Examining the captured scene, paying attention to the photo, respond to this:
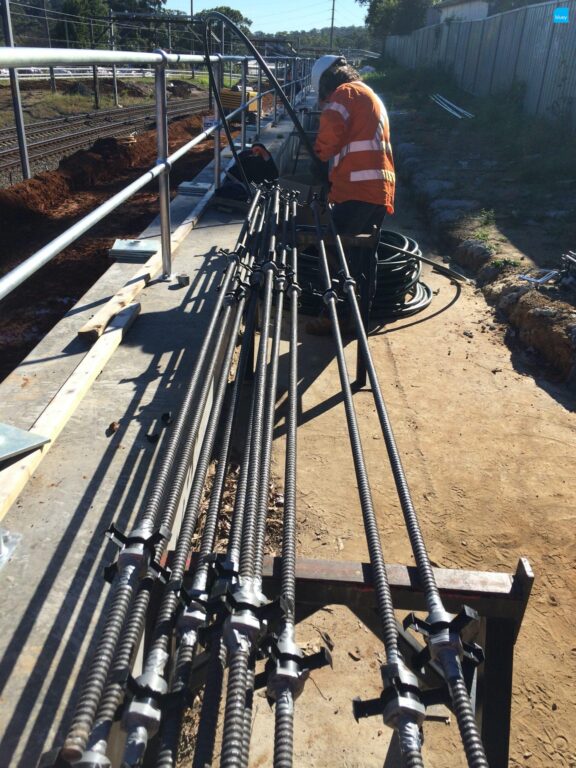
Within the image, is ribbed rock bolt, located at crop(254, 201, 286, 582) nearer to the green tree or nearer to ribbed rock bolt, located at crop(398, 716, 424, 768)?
ribbed rock bolt, located at crop(398, 716, 424, 768)

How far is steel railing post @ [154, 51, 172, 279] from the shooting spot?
4.02 meters

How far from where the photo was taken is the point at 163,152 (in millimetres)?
4324

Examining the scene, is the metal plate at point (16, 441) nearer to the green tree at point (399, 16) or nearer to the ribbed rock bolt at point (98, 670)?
the ribbed rock bolt at point (98, 670)

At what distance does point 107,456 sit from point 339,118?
3.28 m

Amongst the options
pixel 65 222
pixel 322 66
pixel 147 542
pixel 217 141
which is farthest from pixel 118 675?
pixel 65 222

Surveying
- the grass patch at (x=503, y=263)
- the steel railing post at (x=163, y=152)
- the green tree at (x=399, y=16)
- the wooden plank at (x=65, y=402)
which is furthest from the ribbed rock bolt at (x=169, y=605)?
the green tree at (x=399, y=16)

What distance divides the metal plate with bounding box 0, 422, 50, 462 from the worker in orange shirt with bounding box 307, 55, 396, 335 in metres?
3.24

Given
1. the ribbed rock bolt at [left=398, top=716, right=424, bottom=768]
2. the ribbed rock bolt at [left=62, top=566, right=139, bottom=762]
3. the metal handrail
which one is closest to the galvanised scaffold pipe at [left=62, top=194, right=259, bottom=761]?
the ribbed rock bolt at [left=62, top=566, right=139, bottom=762]

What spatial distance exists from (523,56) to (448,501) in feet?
59.4

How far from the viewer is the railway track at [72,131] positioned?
13.3m

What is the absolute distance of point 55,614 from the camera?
1.98m

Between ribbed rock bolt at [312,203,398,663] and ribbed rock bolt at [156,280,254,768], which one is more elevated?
ribbed rock bolt at [312,203,398,663]

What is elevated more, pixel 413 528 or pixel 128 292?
pixel 413 528

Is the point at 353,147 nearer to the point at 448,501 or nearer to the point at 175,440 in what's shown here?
the point at 448,501
